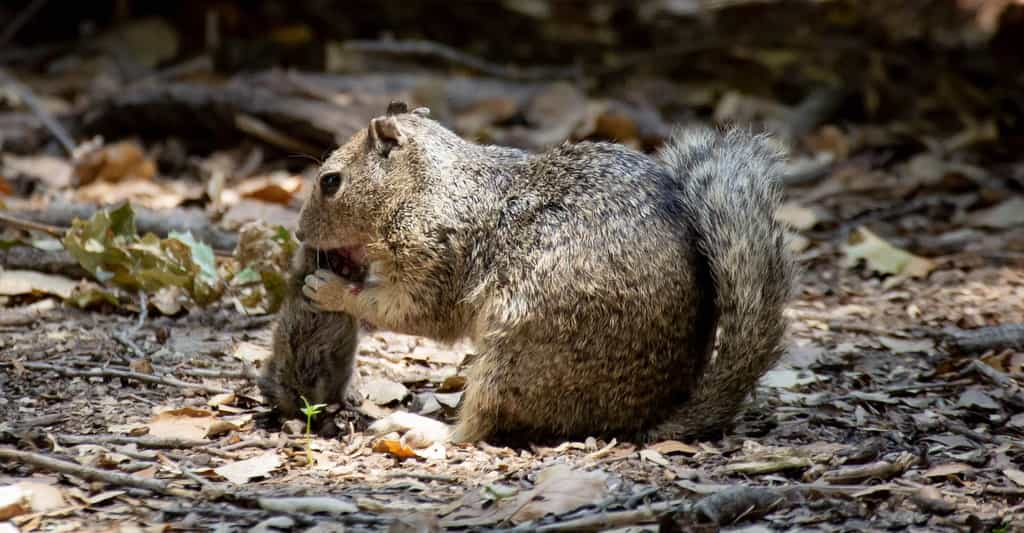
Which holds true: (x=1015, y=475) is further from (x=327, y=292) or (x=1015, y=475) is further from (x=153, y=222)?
(x=153, y=222)

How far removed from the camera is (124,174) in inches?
319

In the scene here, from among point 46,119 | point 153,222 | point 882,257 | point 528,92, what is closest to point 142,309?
point 153,222

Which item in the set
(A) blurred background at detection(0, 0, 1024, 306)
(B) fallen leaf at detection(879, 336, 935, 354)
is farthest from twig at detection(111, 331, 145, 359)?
(B) fallen leaf at detection(879, 336, 935, 354)

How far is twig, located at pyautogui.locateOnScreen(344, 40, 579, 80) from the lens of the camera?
9586 millimetres

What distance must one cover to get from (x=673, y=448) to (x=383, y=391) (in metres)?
1.48

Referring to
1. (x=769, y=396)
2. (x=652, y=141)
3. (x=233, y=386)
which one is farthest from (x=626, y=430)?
(x=652, y=141)

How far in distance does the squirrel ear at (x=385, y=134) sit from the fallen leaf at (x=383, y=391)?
40.6 inches

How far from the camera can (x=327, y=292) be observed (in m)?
4.82

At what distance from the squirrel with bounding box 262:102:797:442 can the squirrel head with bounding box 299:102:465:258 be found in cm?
2

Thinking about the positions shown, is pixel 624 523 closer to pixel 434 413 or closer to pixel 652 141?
pixel 434 413

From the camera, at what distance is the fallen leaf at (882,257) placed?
21.8 ft

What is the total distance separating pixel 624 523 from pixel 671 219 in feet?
4.79

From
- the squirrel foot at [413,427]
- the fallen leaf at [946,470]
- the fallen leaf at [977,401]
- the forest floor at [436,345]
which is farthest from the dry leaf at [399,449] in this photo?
the fallen leaf at [977,401]

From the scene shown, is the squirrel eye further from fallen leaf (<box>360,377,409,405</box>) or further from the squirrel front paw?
fallen leaf (<box>360,377,409,405</box>)
